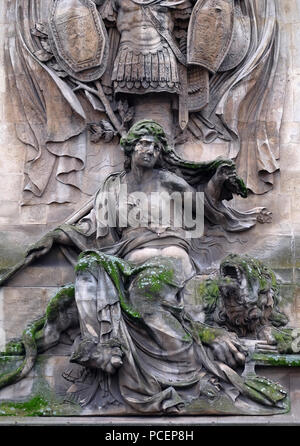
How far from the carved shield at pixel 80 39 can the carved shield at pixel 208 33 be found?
0.86 m

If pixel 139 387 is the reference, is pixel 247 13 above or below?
above

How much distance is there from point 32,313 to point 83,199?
50.4 inches

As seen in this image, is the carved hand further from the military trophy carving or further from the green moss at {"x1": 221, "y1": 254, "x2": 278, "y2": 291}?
the green moss at {"x1": 221, "y1": 254, "x2": 278, "y2": 291}

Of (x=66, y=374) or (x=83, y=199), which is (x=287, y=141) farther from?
(x=66, y=374)

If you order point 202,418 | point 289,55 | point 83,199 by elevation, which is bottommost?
point 202,418

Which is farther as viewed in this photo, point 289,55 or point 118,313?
point 289,55

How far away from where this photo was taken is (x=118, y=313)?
16062mm

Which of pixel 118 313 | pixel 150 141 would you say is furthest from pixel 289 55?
pixel 118 313

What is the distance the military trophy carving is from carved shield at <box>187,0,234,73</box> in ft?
0.04

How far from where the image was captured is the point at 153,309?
16078 mm

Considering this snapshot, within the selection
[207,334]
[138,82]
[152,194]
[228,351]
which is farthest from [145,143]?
[228,351]

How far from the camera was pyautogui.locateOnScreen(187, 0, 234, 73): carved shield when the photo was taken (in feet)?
57.2

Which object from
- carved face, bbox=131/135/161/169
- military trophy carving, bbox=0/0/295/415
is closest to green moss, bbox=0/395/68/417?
military trophy carving, bbox=0/0/295/415

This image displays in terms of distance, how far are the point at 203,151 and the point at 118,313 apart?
225 cm
